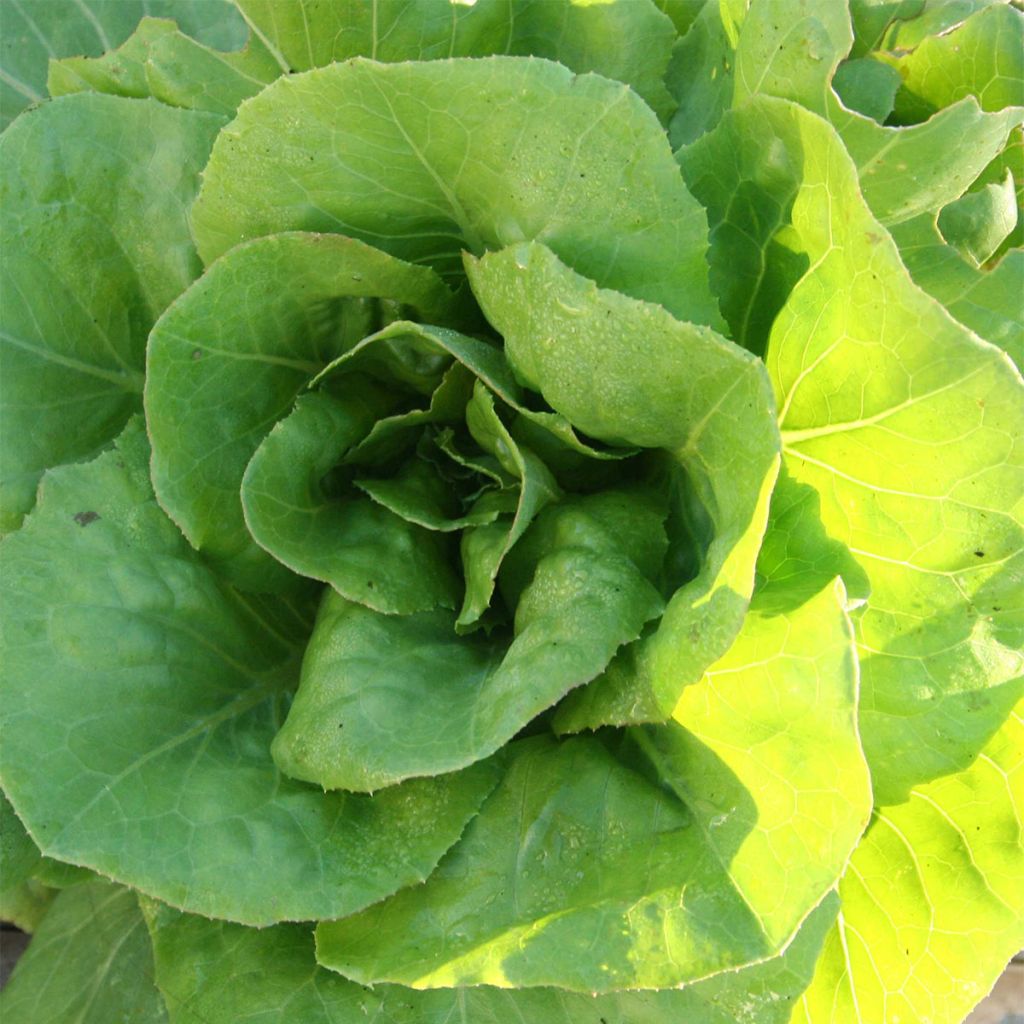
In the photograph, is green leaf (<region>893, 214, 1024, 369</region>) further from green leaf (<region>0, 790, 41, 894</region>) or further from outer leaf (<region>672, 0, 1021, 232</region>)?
green leaf (<region>0, 790, 41, 894</region>)

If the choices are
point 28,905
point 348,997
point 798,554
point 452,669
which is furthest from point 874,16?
point 28,905

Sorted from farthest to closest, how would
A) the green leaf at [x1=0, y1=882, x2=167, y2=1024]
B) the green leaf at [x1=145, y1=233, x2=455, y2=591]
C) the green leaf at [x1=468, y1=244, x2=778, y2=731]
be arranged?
the green leaf at [x1=0, y1=882, x2=167, y2=1024] → the green leaf at [x1=145, y1=233, x2=455, y2=591] → the green leaf at [x1=468, y1=244, x2=778, y2=731]

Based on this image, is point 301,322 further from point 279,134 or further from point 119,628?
point 119,628

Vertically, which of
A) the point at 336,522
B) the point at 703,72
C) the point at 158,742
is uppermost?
the point at 703,72

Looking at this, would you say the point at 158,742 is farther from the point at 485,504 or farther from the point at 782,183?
the point at 782,183

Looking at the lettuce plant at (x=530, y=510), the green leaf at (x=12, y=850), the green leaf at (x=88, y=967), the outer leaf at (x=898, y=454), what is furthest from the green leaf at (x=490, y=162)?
the green leaf at (x=88, y=967)

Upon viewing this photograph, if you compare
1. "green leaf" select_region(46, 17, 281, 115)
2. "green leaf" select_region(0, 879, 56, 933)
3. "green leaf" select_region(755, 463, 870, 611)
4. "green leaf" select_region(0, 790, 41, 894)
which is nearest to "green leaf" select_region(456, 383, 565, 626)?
"green leaf" select_region(755, 463, 870, 611)
